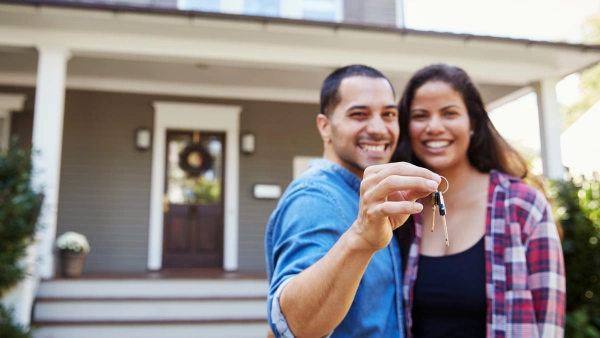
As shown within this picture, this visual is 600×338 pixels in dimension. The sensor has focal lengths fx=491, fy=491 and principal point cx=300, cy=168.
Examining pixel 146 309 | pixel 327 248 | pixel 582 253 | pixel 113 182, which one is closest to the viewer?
pixel 327 248

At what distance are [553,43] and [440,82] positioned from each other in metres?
4.93

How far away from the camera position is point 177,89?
7.08 m

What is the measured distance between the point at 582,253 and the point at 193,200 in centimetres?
495

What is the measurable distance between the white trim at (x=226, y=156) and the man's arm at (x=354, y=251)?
19.8ft

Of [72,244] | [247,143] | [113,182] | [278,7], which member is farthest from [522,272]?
[278,7]

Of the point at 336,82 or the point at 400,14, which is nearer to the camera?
the point at 336,82

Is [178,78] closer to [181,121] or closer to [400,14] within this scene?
[181,121]

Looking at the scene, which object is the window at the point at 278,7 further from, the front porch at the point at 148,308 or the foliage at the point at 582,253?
the foliage at the point at 582,253

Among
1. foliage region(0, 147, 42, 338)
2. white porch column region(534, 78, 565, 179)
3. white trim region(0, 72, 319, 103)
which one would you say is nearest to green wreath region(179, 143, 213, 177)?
white trim region(0, 72, 319, 103)

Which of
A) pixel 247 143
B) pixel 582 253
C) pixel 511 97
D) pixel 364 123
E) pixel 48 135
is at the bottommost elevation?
pixel 582 253

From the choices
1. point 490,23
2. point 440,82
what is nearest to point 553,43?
point 440,82

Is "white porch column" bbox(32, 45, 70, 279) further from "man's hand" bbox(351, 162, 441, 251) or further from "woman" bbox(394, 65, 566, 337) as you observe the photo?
"man's hand" bbox(351, 162, 441, 251)

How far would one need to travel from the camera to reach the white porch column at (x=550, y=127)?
238 inches

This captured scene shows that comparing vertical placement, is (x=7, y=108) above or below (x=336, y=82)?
above
